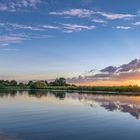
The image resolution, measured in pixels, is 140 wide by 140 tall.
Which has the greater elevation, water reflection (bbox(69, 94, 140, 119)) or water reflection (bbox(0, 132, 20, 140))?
water reflection (bbox(69, 94, 140, 119))

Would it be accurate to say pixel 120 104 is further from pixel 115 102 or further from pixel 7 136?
pixel 7 136

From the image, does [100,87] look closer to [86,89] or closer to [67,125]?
[86,89]

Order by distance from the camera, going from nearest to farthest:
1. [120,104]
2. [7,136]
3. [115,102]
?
[7,136] < [120,104] < [115,102]

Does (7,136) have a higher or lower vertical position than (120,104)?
lower

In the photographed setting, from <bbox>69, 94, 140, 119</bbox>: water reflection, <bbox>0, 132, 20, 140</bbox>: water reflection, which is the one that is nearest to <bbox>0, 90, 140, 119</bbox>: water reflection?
<bbox>69, 94, 140, 119</bbox>: water reflection

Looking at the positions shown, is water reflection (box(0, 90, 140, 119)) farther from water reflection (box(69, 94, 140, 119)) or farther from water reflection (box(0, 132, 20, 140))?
water reflection (box(0, 132, 20, 140))

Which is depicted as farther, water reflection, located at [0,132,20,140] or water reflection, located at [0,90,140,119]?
water reflection, located at [0,90,140,119]

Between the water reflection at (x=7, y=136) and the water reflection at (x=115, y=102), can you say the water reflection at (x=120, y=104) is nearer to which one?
the water reflection at (x=115, y=102)

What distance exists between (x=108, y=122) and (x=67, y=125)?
5.27m

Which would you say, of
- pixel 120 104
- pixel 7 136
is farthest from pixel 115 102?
pixel 7 136

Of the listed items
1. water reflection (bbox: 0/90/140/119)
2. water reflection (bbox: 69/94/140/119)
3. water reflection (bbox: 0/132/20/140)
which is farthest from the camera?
water reflection (bbox: 0/90/140/119)

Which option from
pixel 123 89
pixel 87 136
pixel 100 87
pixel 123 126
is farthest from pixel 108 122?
pixel 100 87

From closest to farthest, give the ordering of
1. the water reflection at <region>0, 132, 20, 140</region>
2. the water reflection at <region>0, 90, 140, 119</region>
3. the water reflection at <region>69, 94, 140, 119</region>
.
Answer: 1. the water reflection at <region>0, 132, 20, 140</region>
2. the water reflection at <region>69, 94, 140, 119</region>
3. the water reflection at <region>0, 90, 140, 119</region>

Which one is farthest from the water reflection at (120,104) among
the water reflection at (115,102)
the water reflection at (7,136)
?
the water reflection at (7,136)
